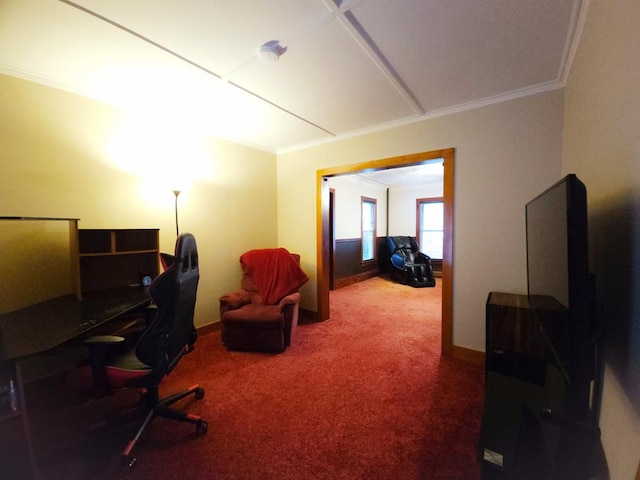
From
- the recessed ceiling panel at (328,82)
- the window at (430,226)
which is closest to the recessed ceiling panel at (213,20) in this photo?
the recessed ceiling panel at (328,82)

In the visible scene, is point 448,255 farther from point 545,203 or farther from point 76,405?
point 76,405

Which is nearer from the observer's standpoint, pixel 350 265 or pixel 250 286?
pixel 250 286

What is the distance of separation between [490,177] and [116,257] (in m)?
3.61

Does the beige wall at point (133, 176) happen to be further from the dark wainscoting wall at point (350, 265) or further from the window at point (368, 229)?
the window at point (368, 229)

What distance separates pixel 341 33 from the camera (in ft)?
4.91

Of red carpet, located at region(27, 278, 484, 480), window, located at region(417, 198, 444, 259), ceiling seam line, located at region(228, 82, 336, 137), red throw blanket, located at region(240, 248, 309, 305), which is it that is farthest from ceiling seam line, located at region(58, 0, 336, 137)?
window, located at region(417, 198, 444, 259)

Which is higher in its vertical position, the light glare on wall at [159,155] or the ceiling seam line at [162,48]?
the ceiling seam line at [162,48]

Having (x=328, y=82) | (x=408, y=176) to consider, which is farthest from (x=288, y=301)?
(x=408, y=176)

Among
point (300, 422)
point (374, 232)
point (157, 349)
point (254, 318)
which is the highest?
point (374, 232)

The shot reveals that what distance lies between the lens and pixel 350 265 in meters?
5.75

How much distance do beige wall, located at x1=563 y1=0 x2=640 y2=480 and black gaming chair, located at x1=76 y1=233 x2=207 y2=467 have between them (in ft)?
6.39

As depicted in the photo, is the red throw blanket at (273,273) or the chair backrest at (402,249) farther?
the chair backrest at (402,249)

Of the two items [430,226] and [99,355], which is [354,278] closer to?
[430,226]

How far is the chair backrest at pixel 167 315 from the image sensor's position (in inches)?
54.1
